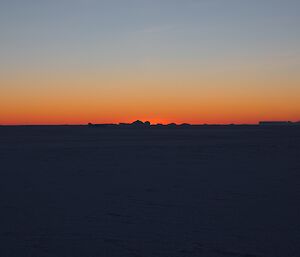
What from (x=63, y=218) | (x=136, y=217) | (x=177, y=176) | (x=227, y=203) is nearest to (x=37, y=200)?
(x=63, y=218)

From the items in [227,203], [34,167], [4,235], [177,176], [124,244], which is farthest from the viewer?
[34,167]

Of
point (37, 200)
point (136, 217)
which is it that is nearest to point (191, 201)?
point (136, 217)

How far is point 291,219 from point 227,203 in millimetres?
2154

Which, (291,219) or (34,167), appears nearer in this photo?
(291,219)

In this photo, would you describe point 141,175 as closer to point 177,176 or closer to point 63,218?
point 177,176

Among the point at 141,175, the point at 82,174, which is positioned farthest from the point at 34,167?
the point at 141,175

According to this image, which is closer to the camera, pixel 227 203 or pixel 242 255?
pixel 242 255

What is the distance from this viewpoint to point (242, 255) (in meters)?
7.84

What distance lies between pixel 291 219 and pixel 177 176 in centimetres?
778

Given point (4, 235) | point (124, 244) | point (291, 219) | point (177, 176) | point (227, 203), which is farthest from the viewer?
point (177, 176)

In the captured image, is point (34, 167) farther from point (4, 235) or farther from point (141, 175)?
point (4, 235)

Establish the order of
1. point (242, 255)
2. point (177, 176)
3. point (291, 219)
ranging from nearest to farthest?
point (242, 255) → point (291, 219) → point (177, 176)

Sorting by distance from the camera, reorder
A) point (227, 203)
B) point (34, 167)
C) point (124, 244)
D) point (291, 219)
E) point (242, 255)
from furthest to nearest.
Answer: point (34, 167), point (227, 203), point (291, 219), point (124, 244), point (242, 255)

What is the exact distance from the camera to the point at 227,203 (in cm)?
1218
